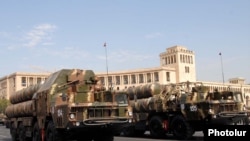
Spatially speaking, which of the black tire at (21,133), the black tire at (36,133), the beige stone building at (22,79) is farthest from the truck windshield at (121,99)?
the beige stone building at (22,79)

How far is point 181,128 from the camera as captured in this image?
19.0 meters

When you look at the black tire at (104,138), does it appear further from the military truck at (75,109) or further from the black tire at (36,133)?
the black tire at (36,133)

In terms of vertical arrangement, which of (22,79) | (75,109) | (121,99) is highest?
(22,79)

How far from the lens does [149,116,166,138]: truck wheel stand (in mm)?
20438

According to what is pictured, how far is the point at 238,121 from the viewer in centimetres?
1808

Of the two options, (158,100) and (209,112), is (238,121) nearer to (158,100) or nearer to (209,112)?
(209,112)

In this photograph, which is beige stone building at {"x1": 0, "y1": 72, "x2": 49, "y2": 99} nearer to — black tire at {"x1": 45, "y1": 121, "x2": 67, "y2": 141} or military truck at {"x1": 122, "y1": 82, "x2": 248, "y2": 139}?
military truck at {"x1": 122, "y1": 82, "x2": 248, "y2": 139}

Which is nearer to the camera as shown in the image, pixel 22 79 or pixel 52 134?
pixel 52 134

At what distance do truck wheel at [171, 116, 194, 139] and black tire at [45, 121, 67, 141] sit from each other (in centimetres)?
658

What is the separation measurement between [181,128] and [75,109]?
24.3ft

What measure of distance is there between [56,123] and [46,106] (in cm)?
131

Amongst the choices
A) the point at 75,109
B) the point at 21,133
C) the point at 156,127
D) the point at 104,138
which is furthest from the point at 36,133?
the point at 156,127

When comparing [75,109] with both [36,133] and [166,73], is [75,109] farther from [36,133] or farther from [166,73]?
[166,73]

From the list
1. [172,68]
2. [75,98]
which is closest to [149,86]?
[75,98]
